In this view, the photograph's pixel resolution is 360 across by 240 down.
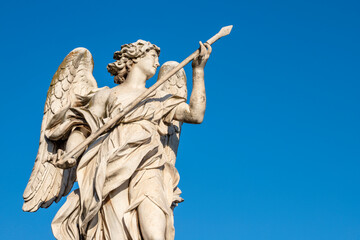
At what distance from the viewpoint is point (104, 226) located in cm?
866

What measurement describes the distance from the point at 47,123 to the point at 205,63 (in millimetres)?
2526

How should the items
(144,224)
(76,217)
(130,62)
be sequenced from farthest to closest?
(130,62) → (76,217) → (144,224)

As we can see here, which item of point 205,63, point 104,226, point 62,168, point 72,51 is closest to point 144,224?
point 104,226

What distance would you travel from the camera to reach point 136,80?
9570mm

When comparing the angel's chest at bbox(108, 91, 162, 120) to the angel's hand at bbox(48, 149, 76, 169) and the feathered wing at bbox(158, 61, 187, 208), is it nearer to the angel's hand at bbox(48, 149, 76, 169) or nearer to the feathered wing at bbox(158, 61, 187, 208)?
the feathered wing at bbox(158, 61, 187, 208)

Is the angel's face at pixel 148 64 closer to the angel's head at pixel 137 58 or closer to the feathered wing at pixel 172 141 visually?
the angel's head at pixel 137 58

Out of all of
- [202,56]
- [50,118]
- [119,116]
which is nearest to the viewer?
[119,116]

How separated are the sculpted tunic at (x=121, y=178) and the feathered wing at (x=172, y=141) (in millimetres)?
24

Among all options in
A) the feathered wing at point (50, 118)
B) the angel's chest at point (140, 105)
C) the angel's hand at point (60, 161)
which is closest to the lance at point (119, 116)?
the angel's hand at point (60, 161)

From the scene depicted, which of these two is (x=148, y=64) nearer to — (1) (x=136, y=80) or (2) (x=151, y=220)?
(1) (x=136, y=80)

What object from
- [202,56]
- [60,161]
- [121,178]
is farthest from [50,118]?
[202,56]

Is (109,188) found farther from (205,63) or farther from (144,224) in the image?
(205,63)

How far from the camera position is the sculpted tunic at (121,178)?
28.1 ft

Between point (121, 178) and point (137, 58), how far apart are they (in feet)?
6.22
